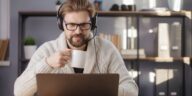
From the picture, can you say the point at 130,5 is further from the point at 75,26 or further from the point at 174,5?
the point at 75,26

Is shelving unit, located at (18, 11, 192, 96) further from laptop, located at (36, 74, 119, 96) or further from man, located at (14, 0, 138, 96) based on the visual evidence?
laptop, located at (36, 74, 119, 96)

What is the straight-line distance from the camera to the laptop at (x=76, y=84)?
1.22 metres

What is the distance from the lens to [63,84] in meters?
1.22

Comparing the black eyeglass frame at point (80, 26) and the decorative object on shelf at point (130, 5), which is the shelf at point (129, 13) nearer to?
the decorative object on shelf at point (130, 5)

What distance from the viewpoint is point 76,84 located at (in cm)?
122

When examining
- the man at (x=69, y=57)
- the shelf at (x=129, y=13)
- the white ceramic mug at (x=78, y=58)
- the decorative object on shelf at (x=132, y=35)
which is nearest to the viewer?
the white ceramic mug at (x=78, y=58)

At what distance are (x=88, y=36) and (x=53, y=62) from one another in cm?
27

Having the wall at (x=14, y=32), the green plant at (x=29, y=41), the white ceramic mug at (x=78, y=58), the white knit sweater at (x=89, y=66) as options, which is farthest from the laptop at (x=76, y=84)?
the wall at (x=14, y=32)

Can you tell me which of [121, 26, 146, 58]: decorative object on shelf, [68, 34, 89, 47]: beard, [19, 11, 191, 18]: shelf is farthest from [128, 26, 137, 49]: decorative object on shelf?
[68, 34, 89, 47]: beard

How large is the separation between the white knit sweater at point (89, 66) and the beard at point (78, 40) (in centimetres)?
5

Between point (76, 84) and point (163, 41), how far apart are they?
94.0 inches

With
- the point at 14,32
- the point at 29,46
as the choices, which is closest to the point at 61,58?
the point at 29,46

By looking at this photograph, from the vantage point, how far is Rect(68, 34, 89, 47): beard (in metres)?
1.55

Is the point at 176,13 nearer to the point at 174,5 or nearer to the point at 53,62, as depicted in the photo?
the point at 174,5
